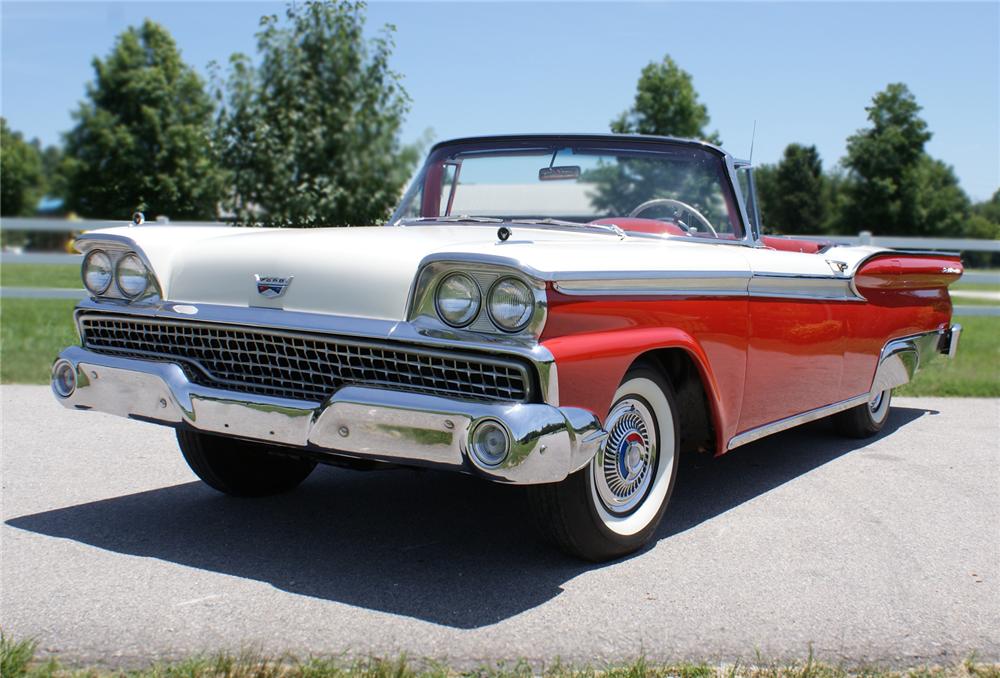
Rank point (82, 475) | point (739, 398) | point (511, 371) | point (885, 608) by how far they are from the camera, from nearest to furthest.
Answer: point (511, 371), point (885, 608), point (739, 398), point (82, 475)

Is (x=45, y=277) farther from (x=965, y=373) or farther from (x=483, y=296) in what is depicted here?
(x=483, y=296)

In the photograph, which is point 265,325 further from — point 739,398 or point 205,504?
point 739,398

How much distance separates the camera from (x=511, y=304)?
114 inches

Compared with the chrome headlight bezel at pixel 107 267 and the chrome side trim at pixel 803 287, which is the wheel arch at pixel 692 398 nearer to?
the chrome side trim at pixel 803 287

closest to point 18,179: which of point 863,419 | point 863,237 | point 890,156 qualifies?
point 890,156

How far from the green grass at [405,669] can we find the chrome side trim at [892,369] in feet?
5.34

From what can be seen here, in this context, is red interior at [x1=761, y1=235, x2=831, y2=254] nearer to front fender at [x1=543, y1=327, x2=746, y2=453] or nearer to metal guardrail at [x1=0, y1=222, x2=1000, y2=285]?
front fender at [x1=543, y1=327, x2=746, y2=453]

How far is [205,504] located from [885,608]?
102 inches

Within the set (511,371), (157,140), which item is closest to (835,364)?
(511,371)

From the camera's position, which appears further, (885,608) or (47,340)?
(47,340)

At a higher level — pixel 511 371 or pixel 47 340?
pixel 511 371

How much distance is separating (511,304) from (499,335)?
3.8 inches

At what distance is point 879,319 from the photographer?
5.18 metres

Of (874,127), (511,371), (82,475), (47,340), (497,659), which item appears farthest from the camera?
(874,127)
